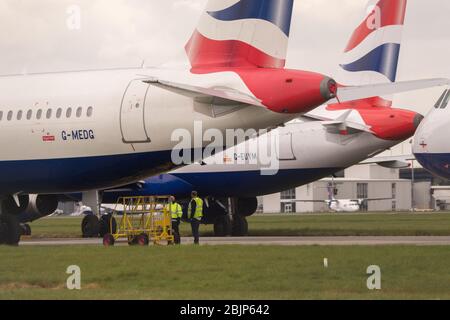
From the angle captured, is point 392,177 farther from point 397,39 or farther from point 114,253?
point 114,253

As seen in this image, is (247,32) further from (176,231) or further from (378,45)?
(378,45)

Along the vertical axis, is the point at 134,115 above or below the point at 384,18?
below

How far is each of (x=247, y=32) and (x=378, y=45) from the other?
16246mm

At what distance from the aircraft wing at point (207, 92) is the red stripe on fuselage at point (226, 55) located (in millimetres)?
1266

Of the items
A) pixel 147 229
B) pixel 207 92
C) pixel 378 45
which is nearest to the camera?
pixel 207 92

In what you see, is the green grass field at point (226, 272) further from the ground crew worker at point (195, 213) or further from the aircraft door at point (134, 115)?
the ground crew worker at point (195, 213)

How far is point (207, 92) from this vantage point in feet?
102

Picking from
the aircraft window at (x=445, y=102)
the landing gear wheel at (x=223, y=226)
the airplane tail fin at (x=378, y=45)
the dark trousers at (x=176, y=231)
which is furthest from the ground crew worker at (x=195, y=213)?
the airplane tail fin at (x=378, y=45)

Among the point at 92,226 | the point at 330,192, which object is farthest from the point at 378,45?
the point at 330,192

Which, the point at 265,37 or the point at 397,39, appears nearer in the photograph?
the point at 265,37

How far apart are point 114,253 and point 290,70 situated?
23.5 feet
